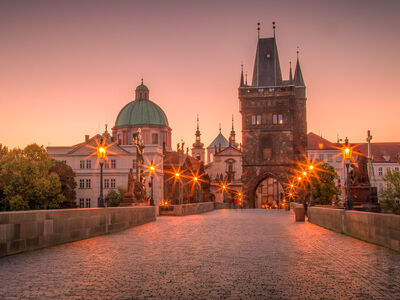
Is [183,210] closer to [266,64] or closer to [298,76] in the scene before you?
[266,64]

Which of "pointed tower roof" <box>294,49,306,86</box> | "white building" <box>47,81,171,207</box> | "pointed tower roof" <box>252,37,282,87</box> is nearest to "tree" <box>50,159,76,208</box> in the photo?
"white building" <box>47,81,171,207</box>

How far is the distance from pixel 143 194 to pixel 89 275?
79.6 ft

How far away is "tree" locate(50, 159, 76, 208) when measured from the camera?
2726 inches

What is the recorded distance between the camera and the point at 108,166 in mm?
78750

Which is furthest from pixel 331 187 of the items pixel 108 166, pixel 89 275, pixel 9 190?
pixel 89 275

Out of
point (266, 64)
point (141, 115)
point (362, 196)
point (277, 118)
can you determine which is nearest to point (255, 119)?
point (277, 118)

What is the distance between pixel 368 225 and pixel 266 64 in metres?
78.4

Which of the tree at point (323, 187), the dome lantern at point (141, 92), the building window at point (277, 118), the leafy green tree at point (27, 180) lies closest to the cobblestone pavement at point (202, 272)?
the leafy green tree at point (27, 180)

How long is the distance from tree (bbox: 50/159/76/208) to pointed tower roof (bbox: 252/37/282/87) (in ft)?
122

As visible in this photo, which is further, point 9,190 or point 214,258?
point 9,190

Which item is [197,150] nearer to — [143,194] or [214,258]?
[143,194]

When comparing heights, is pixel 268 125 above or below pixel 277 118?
below

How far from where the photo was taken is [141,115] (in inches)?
3799

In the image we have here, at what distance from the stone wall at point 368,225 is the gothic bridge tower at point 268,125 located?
211 feet
